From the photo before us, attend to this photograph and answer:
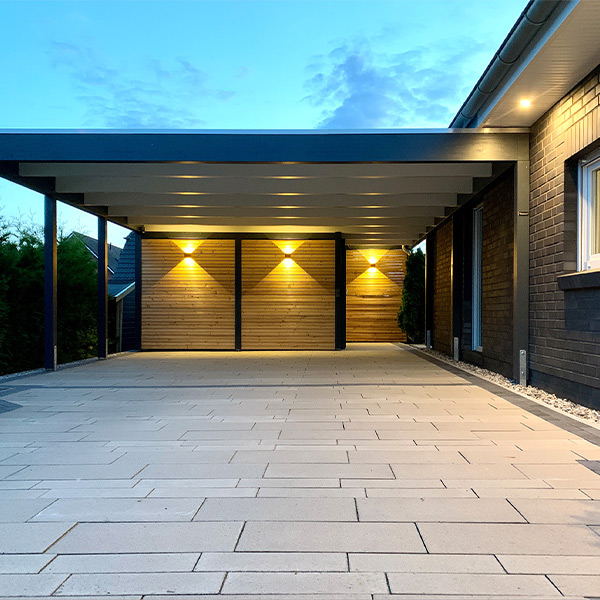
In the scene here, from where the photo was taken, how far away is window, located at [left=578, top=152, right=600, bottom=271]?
18.9 feet

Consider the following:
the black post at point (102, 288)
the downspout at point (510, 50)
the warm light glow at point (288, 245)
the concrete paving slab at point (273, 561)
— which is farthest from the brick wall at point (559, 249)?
the black post at point (102, 288)

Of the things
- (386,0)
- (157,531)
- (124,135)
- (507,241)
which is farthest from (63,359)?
(386,0)

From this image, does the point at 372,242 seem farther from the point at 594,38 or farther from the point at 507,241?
the point at 594,38

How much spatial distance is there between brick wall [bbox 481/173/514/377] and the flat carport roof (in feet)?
1.24

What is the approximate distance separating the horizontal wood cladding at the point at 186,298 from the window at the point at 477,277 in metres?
5.76

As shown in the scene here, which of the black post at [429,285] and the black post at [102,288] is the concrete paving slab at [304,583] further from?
the black post at [429,285]

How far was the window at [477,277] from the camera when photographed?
394 inches

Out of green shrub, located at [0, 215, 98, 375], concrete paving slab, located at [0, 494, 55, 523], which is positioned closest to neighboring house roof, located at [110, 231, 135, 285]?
green shrub, located at [0, 215, 98, 375]

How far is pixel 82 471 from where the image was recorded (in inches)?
138

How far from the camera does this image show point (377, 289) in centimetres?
1723

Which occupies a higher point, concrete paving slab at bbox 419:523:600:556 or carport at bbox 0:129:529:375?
carport at bbox 0:129:529:375

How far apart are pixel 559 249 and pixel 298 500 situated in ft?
14.3

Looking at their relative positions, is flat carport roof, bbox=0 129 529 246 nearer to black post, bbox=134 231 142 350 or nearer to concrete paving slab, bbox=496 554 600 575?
black post, bbox=134 231 142 350

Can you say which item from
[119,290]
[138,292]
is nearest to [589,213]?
[138,292]
